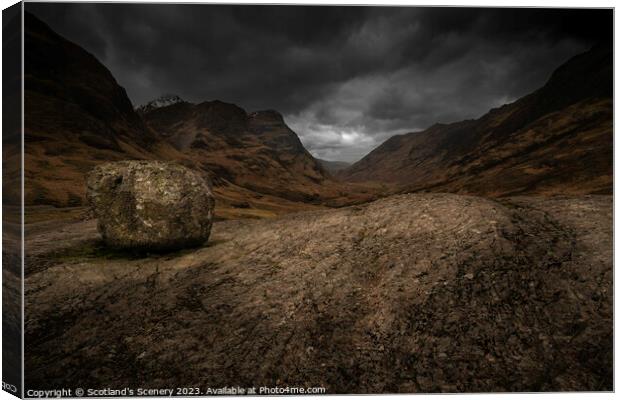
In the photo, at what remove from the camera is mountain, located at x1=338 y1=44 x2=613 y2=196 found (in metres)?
8.13

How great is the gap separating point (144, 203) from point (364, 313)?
6.45 meters

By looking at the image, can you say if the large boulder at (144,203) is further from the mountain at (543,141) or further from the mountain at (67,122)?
the mountain at (543,141)

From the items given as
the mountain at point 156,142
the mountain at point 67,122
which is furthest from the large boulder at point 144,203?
the mountain at point 156,142

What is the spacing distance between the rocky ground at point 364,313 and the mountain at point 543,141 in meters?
1.99

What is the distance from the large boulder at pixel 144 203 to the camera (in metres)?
8.41

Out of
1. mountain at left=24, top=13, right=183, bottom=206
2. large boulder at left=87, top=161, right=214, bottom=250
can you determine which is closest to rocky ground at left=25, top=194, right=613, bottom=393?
large boulder at left=87, top=161, right=214, bottom=250

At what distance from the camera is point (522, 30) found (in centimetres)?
770

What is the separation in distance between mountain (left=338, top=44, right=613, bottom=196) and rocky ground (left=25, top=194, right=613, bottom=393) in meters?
1.99

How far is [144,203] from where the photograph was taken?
8.34 m

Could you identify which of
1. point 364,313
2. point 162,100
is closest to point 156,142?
point 162,100

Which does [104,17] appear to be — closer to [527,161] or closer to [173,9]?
[173,9]

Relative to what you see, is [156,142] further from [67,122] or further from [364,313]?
[364,313]

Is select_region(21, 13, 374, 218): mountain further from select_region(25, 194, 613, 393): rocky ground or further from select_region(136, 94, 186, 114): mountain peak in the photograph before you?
select_region(25, 194, 613, 393): rocky ground

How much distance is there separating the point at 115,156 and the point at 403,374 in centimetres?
3703
